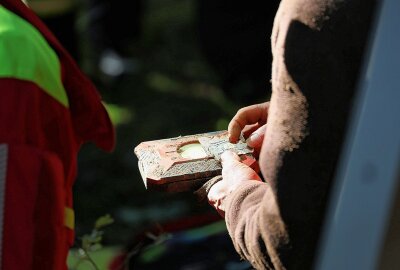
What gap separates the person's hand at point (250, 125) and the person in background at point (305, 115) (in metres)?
0.31

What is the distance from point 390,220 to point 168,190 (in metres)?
0.82

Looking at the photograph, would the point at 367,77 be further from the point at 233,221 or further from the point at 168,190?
the point at 168,190

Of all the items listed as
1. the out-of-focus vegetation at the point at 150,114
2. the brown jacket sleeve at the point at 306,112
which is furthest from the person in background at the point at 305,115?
the out-of-focus vegetation at the point at 150,114

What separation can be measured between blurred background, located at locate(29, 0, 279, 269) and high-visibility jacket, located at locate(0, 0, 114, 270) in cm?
78

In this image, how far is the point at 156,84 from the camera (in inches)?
159

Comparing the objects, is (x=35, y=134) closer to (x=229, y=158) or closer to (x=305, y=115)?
(x=229, y=158)

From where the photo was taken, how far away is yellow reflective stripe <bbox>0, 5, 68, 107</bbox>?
1.38 metres

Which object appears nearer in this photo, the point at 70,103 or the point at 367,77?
the point at 367,77

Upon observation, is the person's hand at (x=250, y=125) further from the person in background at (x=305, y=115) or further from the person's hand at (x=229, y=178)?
the person in background at (x=305, y=115)

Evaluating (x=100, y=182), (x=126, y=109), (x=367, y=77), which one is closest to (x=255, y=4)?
(x=126, y=109)

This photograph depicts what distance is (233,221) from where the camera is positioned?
1.43 m

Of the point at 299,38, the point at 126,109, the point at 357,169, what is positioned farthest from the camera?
the point at 126,109

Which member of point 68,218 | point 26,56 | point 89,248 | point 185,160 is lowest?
point 89,248

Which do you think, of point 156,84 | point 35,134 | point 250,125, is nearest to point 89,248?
point 250,125
